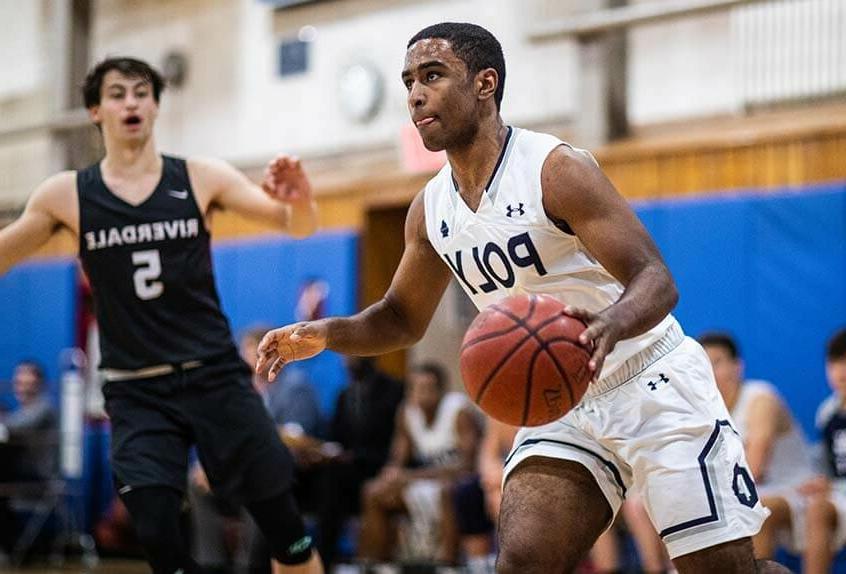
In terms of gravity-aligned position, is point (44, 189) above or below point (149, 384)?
above

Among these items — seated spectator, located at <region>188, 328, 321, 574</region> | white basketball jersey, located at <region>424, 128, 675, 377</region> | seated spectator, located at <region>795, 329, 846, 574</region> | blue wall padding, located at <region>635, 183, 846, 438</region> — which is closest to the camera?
white basketball jersey, located at <region>424, 128, 675, 377</region>

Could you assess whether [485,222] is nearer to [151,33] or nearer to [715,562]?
[715,562]

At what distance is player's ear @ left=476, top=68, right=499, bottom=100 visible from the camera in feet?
13.6

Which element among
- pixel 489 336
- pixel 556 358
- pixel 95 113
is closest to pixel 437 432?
pixel 95 113

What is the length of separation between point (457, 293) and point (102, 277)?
7573 millimetres

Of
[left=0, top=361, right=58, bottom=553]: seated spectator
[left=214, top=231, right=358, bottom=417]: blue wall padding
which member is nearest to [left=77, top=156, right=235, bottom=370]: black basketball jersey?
[left=214, top=231, right=358, bottom=417]: blue wall padding

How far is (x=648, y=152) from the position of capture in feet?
34.4

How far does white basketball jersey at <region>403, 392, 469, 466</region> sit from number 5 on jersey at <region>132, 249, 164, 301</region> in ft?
16.3

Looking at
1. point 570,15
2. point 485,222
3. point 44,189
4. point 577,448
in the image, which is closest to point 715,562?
point 577,448

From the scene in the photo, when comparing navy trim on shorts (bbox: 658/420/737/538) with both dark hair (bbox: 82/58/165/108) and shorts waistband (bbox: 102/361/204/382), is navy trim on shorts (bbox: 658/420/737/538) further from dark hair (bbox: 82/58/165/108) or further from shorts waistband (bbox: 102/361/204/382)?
dark hair (bbox: 82/58/165/108)

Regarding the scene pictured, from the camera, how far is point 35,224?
18.1 ft

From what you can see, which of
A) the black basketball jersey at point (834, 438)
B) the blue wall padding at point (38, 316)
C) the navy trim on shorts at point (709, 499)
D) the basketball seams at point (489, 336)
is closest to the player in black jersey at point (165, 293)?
the navy trim on shorts at point (709, 499)

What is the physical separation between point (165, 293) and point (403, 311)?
4.30 feet

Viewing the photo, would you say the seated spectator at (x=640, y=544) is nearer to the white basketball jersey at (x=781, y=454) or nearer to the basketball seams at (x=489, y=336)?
the white basketball jersey at (x=781, y=454)
